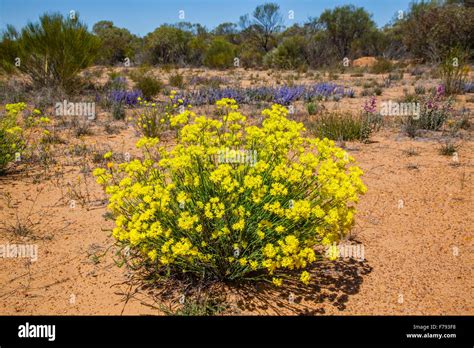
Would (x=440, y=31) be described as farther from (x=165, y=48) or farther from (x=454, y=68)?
(x=165, y=48)

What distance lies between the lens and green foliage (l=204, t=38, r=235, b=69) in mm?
21312

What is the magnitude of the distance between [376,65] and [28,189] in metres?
17.2

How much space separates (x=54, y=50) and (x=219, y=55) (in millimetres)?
11812

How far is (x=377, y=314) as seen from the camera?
2.85 meters

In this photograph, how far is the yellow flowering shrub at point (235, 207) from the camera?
106 inches

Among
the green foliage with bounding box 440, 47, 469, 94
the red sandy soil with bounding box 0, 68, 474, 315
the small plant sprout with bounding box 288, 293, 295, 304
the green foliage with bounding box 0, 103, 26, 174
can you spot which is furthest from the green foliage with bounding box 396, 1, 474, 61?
the small plant sprout with bounding box 288, 293, 295, 304

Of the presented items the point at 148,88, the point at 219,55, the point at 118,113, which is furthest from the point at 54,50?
the point at 219,55

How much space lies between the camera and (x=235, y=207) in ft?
9.58

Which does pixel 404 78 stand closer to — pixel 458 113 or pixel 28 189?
pixel 458 113

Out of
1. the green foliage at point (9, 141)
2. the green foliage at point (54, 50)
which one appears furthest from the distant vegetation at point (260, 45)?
the green foliage at point (9, 141)

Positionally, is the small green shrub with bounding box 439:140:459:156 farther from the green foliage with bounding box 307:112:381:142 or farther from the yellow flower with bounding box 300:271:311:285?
the yellow flower with bounding box 300:271:311:285

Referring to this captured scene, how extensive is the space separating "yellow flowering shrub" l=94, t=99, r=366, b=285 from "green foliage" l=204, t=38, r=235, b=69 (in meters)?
18.9

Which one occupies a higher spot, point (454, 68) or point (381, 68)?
point (381, 68)
